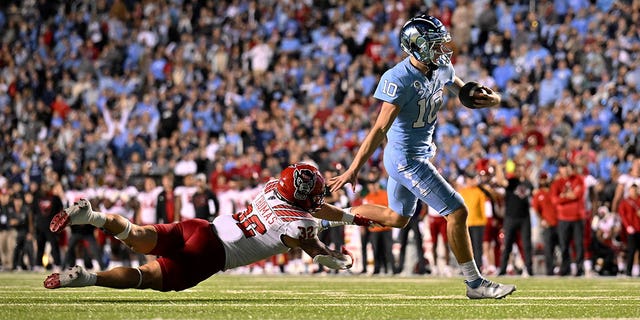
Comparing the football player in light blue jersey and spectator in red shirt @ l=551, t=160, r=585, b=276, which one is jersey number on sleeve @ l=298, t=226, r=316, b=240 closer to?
the football player in light blue jersey

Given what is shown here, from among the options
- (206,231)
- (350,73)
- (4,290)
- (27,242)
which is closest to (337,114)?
(350,73)

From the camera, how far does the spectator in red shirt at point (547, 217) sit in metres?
15.8

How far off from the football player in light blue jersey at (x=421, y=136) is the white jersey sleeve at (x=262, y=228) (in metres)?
0.95

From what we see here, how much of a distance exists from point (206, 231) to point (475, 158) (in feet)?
32.6

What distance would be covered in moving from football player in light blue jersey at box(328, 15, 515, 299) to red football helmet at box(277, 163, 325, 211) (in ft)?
2.39

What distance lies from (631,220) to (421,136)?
7.81 m

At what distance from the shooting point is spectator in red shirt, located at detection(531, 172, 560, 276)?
15.8 metres

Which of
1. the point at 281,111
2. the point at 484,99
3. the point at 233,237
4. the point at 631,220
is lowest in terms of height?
the point at 233,237

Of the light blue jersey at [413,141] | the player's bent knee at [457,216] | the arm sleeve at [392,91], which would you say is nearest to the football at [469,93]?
the light blue jersey at [413,141]

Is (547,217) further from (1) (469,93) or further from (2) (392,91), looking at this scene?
(2) (392,91)

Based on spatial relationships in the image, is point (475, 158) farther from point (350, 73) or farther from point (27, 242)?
point (27, 242)

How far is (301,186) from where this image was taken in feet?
25.0

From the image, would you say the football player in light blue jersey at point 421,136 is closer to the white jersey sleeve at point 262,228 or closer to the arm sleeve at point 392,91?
the arm sleeve at point 392,91

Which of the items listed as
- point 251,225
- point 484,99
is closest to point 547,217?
point 484,99
